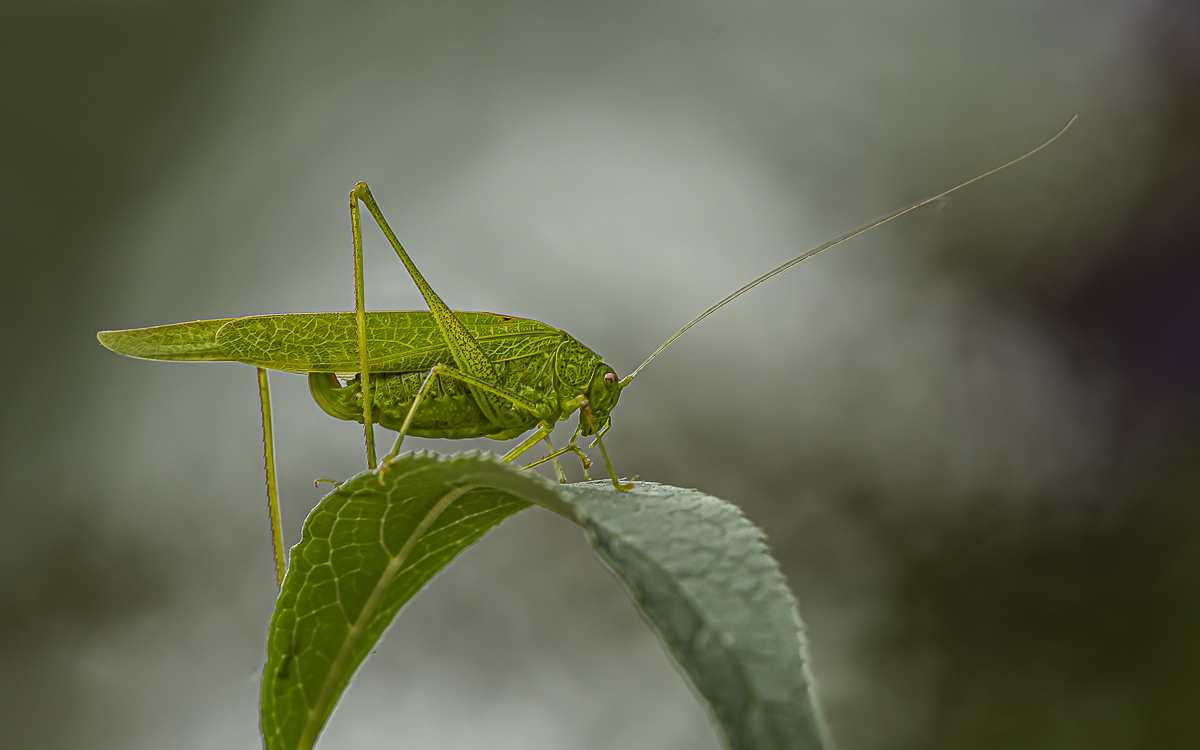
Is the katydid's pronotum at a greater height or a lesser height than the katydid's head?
greater

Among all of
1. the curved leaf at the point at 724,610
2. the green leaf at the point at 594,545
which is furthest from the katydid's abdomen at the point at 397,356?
the curved leaf at the point at 724,610

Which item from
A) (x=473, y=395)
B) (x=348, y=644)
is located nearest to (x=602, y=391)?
(x=473, y=395)

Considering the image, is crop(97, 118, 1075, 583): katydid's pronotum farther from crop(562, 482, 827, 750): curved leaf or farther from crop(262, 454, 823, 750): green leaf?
crop(562, 482, 827, 750): curved leaf

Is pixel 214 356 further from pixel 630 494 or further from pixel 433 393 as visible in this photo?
pixel 630 494

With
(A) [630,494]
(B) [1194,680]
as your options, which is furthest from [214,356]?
(B) [1194,680]

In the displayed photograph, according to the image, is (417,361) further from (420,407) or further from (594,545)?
(594,545)

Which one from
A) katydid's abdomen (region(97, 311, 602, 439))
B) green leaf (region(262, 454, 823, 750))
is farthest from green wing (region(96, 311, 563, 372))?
green leaf (region(262, 454, 823, 750))
